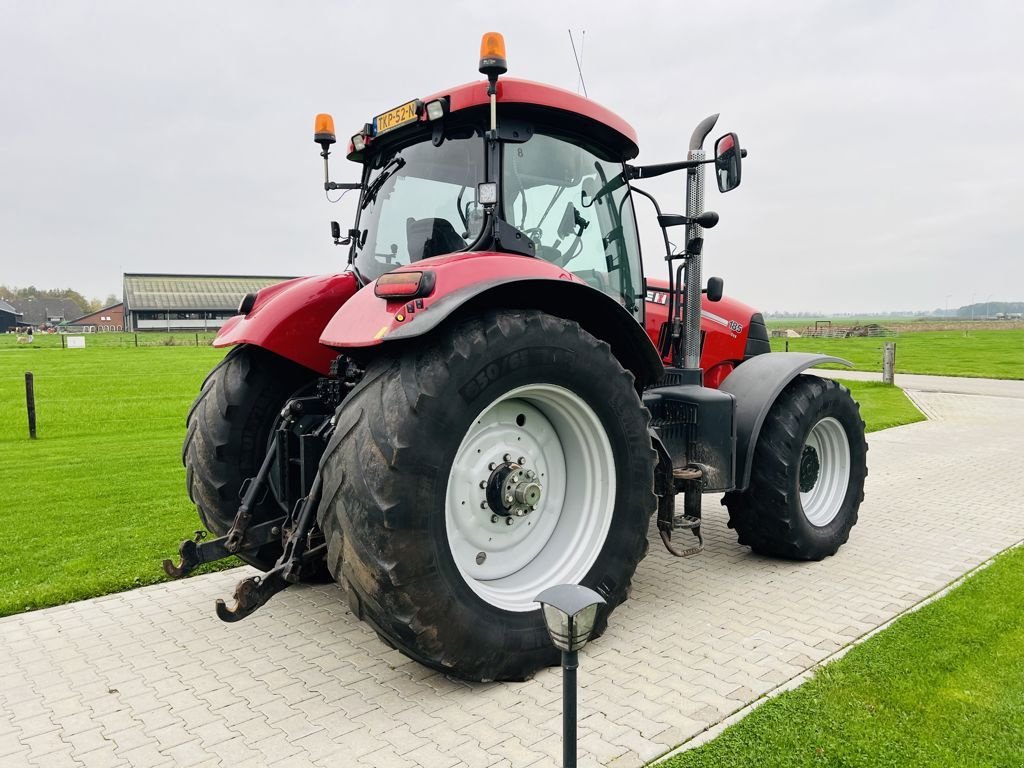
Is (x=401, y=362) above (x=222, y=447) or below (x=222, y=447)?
above

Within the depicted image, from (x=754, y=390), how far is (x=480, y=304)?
2.38 metres

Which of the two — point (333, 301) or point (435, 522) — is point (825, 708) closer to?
point (435, 522)

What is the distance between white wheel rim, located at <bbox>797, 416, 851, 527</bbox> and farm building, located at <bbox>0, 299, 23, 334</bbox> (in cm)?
9155

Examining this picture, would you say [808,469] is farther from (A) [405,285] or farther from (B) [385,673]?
(A) [405,285]

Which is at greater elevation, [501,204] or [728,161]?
[728,161]

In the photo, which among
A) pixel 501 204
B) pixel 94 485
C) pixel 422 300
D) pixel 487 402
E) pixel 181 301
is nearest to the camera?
pixel 422 300

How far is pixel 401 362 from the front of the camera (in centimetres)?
301

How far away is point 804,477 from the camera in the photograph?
16.7 ft

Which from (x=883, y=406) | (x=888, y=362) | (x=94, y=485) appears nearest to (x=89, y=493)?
(x=94, y=485)

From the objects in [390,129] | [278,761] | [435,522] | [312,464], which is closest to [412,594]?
[435,522]

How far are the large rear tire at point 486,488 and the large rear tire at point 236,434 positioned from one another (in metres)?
1.24

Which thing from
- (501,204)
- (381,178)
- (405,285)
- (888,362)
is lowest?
(888,362)

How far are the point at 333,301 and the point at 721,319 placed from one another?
3.09m

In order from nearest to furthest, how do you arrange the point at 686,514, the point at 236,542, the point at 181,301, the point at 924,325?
the point at 236,542, the point at 686,514, the point at 181,301, the point at 924,325
